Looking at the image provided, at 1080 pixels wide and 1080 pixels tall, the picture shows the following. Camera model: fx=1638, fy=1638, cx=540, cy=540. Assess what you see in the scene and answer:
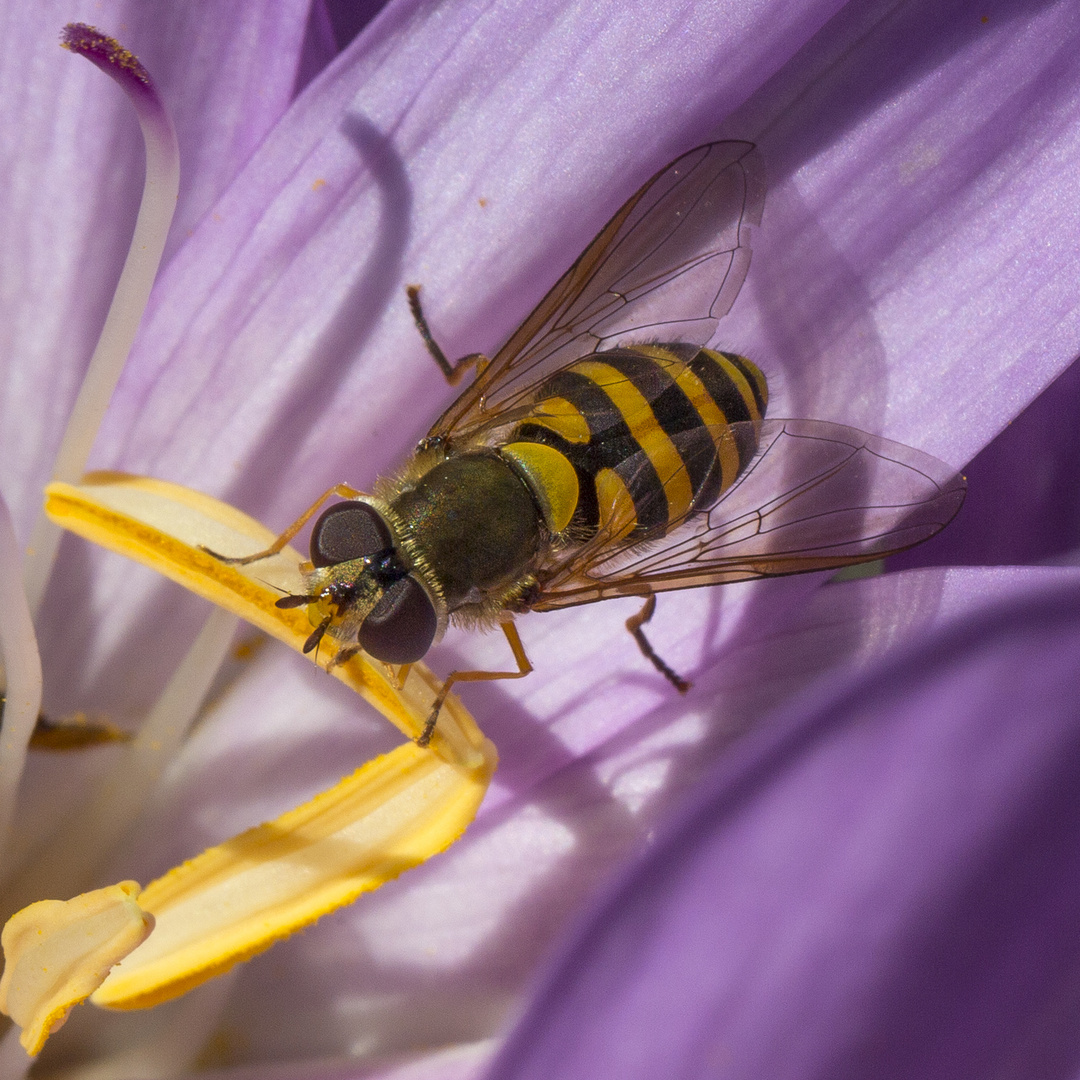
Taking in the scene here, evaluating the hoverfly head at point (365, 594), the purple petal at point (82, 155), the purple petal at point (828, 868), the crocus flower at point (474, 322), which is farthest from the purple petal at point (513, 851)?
the purple petal at point (828, 868)

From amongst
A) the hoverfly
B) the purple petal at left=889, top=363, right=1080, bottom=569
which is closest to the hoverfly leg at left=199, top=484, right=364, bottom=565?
the hoverfly

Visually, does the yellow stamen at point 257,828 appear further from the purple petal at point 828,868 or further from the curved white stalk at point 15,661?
the purple petal at point 828,868

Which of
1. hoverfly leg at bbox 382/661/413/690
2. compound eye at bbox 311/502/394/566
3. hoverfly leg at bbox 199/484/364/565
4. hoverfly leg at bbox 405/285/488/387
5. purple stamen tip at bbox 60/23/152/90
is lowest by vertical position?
hoverfly leg at bbox 382/661/413/690

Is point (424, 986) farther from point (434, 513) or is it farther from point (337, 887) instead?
point (434, 513)

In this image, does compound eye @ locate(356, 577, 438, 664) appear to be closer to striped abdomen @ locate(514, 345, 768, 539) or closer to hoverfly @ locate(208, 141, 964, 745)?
hoverfly @ locate(208, 141, 964, 745)

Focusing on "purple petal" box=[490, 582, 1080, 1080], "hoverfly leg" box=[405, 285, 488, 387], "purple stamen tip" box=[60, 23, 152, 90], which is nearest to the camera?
"purple petal" box=[490, 582, 1080, 1080]

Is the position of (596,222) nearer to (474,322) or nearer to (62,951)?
(474,322)
